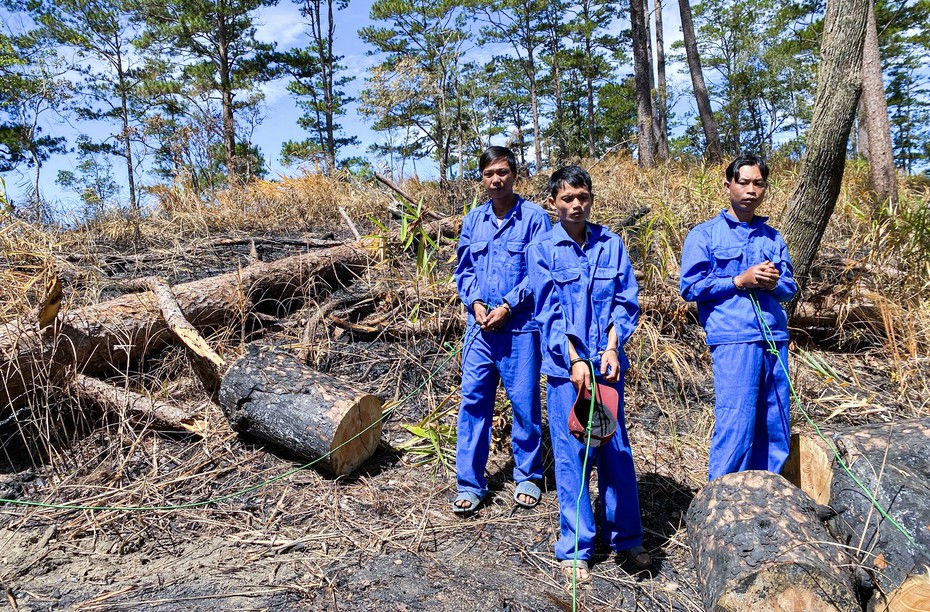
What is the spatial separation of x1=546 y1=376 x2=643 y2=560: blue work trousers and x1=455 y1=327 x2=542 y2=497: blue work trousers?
0.45m

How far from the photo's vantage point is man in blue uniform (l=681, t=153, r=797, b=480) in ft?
7.71

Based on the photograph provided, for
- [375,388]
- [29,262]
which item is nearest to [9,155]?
[29,262]

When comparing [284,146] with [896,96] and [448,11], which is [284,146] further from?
[896,96]

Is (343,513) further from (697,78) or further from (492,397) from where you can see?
(697,78)

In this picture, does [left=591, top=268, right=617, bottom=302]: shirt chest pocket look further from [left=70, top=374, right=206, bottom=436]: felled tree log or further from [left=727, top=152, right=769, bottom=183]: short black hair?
[left=70, top=374, right=206, bottom=436]: felled tree log

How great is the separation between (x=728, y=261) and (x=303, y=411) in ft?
7.31

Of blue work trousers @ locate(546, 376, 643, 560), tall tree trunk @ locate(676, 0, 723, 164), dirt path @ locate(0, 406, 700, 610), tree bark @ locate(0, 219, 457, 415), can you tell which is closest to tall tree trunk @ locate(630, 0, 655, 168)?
tall tree trunk @ locate(676, 0, 723, 164)

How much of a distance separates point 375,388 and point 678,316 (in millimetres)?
2291

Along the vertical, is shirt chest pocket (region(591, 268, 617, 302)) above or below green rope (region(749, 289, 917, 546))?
above

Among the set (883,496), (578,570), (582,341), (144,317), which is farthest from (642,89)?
(578,570)

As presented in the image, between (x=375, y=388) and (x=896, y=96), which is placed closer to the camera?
(x=375, y=388)

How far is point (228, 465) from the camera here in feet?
10.7

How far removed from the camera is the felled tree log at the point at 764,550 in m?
1.74

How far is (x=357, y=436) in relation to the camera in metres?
3.15
